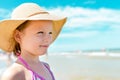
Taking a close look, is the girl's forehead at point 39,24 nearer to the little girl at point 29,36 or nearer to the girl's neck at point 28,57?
the little girl at point 29,36

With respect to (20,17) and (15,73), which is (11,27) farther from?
(15,73)

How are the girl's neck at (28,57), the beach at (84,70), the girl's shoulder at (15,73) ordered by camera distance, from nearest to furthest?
the girl's shoulder at (15,73) < the girl's neck at (28,57) < the beach at (84,70)

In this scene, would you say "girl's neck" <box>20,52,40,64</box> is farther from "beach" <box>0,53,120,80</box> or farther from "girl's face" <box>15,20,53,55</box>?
"beach" <box>0,53,120,80</box>

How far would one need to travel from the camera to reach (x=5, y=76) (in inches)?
82.5

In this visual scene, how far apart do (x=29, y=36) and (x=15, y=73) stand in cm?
24

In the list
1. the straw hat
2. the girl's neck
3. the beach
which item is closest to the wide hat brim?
the straw hat

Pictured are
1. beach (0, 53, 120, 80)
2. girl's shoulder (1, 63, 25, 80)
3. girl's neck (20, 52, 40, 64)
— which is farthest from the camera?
beach (0, 53, 120, 80)

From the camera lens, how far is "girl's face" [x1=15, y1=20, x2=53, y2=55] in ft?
7.07

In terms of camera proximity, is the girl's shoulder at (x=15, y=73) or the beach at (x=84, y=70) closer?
the girl's shoulder at (x=15, y=73)

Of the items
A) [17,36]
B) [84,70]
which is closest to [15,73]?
[17,36]

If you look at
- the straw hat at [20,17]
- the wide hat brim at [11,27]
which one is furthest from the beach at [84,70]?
the straw hat at [20,17]

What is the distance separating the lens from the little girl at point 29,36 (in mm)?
2145

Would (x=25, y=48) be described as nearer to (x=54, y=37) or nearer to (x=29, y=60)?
(x=29, y=60)

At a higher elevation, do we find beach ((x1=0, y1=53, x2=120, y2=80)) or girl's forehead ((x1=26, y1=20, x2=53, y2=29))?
girl's forehead ((x1=26, y1=20, x2=53, y2=29))
